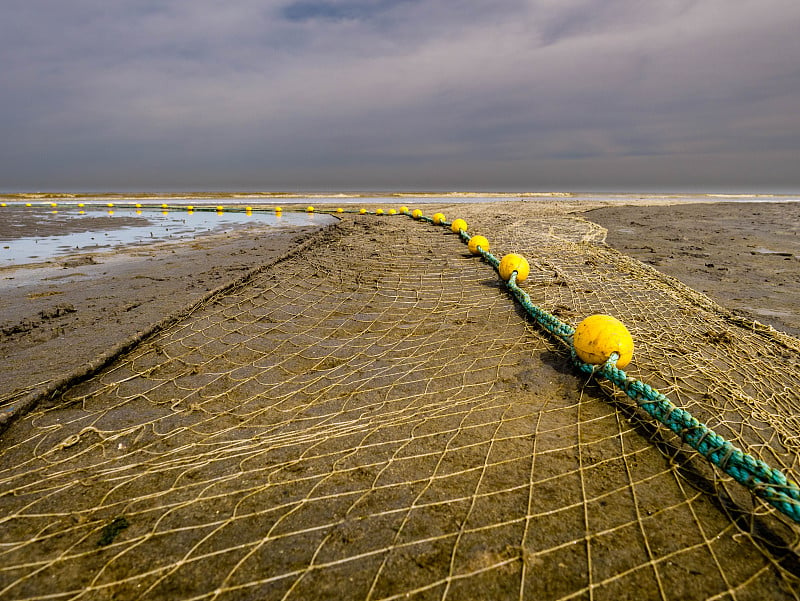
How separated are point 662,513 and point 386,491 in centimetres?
115

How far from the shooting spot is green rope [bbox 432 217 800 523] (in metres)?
1.59

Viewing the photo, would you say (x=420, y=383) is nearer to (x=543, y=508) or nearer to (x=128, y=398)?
(x=543, y=508)

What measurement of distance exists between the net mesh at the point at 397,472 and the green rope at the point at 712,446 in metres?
0.12

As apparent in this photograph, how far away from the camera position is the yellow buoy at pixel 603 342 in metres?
2.72

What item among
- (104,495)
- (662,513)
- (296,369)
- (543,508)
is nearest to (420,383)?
(296,369)

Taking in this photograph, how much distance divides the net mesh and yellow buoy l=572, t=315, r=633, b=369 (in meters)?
0.20

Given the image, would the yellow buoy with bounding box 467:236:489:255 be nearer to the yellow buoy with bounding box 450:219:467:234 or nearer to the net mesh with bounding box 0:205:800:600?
the yellow buoy with bounding box 450:219:467:234

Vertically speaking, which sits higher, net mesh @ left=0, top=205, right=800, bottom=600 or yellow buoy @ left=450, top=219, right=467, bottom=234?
yellow buoy @ left=450, top=219, right=467, bottom=234

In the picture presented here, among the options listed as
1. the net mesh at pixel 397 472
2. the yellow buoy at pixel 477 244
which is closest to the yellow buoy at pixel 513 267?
the net mesh at pixel 397 472

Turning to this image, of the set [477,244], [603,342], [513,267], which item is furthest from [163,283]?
[603,342]


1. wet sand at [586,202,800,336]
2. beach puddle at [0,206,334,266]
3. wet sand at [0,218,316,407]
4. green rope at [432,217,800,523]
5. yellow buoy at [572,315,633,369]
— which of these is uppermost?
yellow buoy at [572,315,633,369]

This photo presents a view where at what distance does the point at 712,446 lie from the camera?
1886 mm

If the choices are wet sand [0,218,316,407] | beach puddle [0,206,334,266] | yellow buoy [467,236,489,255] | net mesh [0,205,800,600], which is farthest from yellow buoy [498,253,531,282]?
beach puddle [0,206,334,266]

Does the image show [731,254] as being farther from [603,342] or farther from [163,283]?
[163,283]
